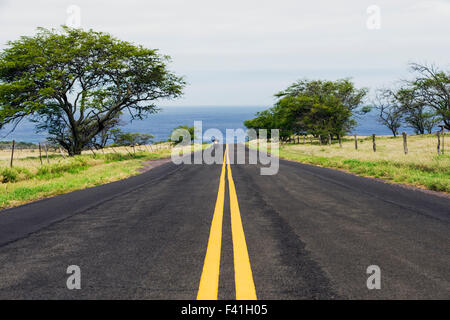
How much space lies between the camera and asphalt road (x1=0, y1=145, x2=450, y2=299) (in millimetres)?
2806

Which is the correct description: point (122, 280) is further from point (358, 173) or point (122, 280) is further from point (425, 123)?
point (425, 123)

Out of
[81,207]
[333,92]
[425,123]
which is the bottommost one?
[81,207]

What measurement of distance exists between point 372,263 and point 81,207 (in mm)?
5968

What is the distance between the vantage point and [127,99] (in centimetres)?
2836

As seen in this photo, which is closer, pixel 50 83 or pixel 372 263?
pixel 372 263

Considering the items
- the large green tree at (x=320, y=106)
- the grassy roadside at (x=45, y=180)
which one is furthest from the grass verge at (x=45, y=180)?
the large green tree at (x=320, y=106)

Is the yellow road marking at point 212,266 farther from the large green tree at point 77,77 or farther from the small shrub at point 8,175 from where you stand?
the large green tree at point 77,77

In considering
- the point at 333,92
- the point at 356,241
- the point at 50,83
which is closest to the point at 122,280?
the point at 356,241

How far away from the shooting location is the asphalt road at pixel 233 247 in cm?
281

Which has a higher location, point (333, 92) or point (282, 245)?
point (333, 92)

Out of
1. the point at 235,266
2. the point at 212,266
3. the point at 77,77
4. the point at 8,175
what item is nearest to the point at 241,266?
the point at 235,266

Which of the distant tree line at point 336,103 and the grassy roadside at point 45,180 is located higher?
the distant tree line at point 336,103

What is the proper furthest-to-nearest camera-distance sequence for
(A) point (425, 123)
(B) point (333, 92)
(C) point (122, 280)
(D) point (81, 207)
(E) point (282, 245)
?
(A) point (425, 123) → (B) point (333, 92) → (D) point (81, 207) → (E) point (282, 245) → (C) point (122, 280)

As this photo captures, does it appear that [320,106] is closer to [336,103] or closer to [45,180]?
[336,103]
